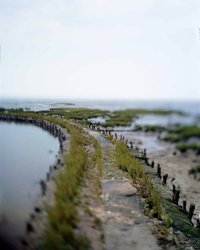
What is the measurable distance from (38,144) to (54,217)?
1335 millimetres

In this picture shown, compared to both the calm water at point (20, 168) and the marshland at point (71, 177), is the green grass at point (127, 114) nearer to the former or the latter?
the marshland at point (71, 177)

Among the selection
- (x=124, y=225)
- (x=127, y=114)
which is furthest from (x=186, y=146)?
(x=124, y=225)

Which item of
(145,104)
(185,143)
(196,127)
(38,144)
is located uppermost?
(145,104)

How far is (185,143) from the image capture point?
6.21 feet

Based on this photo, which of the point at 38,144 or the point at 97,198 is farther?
the point at 38,144

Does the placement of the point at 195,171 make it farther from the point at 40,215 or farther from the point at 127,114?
the point at 40,215

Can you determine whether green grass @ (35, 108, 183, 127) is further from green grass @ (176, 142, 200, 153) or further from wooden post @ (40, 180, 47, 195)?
wooden post @ (40, 180, 47, 195)

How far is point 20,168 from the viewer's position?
2.24 m

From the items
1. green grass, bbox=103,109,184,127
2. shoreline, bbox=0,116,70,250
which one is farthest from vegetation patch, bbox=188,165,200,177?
shoreline, bbox=0,116,70,250

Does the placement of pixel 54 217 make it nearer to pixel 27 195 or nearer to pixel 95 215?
pixel 27 195

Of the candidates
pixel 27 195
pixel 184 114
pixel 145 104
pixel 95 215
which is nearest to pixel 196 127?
pixel 184 114

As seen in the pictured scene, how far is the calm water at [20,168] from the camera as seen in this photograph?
166 centimetres

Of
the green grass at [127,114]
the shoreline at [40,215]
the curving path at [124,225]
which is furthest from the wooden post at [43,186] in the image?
the green grass at [127,114]

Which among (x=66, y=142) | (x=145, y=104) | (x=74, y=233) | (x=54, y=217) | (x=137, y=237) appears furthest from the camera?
(x=66, y=142)
